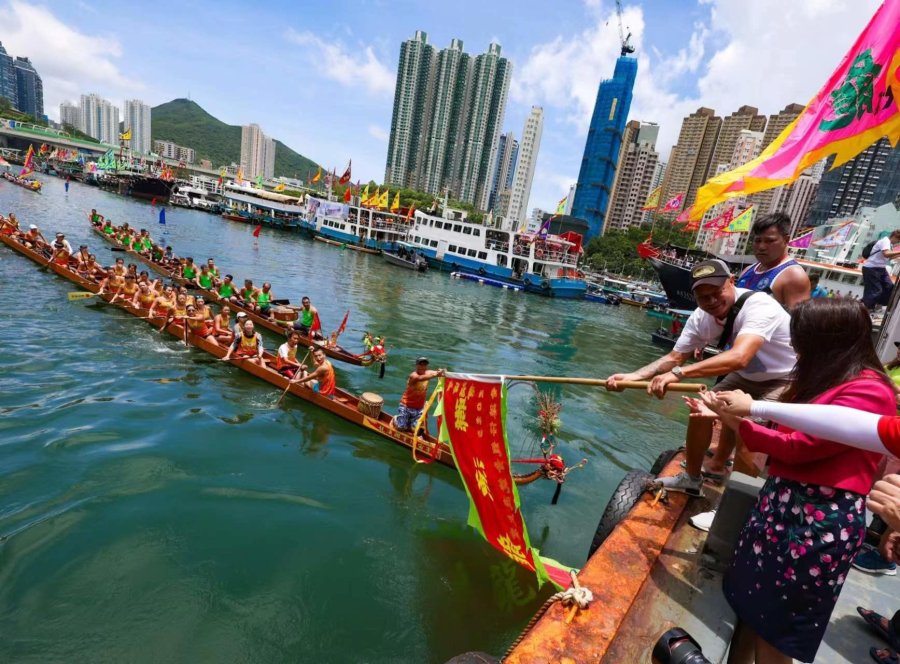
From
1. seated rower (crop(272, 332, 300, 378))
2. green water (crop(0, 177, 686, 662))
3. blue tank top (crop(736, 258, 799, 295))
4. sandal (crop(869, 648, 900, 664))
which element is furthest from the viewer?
seated rower (crop(272, 332, 300, 378))

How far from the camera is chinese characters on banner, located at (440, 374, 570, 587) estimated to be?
407 centimetres

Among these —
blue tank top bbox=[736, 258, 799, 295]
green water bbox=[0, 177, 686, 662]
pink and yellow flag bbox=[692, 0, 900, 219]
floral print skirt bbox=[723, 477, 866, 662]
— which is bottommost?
green water bbox=[0, 177, 686, 662]

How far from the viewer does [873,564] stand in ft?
12.1

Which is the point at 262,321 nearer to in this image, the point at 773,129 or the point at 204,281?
the point at 204,281

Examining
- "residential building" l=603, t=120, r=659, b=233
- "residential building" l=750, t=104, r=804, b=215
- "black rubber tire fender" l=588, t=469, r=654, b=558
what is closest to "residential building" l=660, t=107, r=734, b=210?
"residential building" l=603, t=120, r=659, b=233

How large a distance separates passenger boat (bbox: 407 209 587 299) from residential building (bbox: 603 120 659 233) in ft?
258

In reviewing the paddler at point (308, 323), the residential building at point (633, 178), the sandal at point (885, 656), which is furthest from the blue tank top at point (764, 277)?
the residential building at point (633, 178)

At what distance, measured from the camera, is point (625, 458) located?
37.7 feet

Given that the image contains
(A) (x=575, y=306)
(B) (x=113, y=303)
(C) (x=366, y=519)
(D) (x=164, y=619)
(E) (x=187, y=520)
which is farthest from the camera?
(A) (x=575, y=306)

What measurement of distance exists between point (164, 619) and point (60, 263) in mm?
21182

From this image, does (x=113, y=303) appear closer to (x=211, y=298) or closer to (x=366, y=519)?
(x=211, y=298)

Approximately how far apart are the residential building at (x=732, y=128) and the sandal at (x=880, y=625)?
12472 centimetres

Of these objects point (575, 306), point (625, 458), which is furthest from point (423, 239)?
point (625, 458)

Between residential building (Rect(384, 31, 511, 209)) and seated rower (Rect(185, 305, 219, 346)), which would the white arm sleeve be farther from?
residential building (Rect(384, 31, 511, 209))
